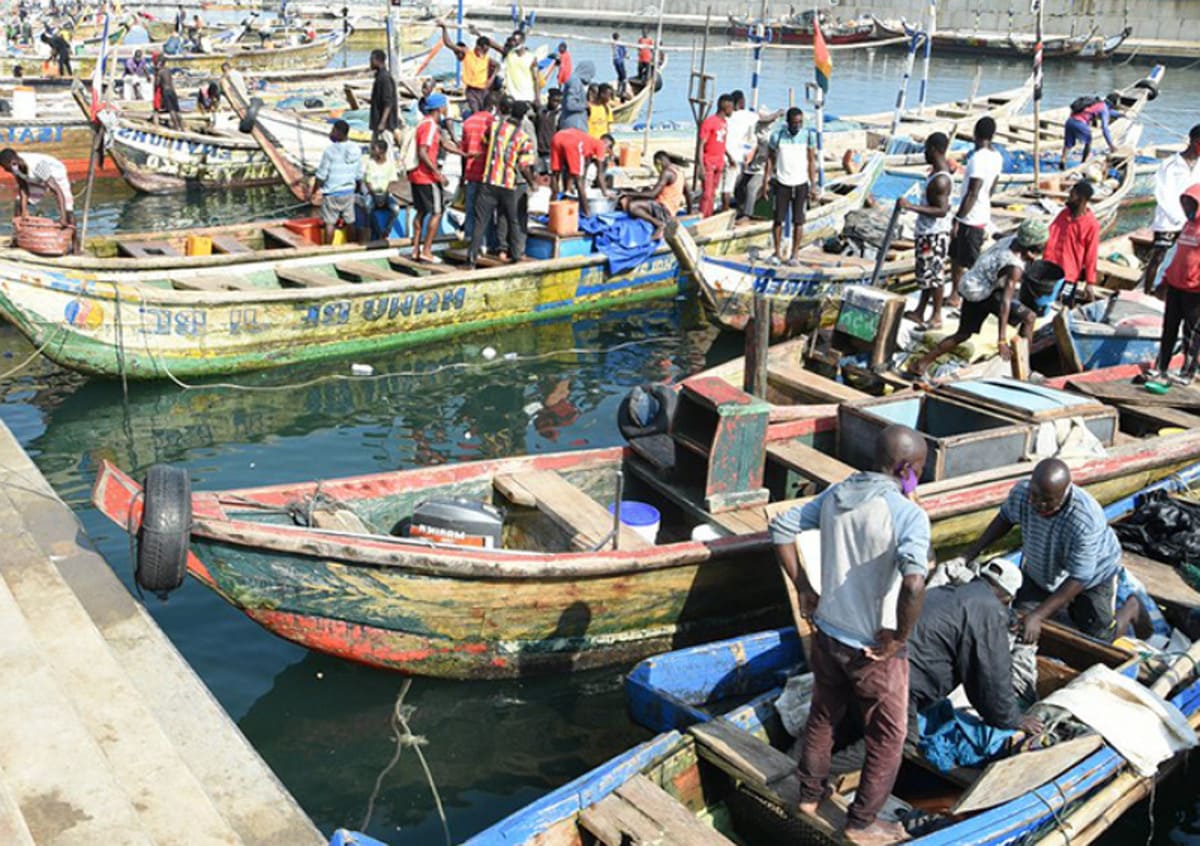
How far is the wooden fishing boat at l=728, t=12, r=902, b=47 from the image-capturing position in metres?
56.0

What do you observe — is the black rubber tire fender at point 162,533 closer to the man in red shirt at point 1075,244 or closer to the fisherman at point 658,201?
the man in red shirt at point 1075,244

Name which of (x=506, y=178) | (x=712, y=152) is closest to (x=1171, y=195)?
(x=712, y=152)

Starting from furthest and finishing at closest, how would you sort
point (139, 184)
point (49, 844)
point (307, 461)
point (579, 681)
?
1. point (139, 184)
2. point (307, 461)
3. point (579, 681)
4. point (49, 844)

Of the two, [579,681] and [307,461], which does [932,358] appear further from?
[307,461]

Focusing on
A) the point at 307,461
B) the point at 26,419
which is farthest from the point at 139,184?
the point at 307,461

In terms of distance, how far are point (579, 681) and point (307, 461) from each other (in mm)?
4338

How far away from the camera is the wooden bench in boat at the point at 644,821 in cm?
479

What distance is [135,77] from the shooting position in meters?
27.8

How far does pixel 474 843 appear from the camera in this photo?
15.2 feet

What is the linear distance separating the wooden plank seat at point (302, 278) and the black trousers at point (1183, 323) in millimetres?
8094

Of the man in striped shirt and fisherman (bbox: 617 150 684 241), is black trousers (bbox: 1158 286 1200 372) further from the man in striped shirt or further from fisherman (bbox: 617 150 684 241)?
fisherman (bbox: 617 150 684 241)

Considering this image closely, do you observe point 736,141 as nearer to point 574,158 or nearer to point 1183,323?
point 574,158

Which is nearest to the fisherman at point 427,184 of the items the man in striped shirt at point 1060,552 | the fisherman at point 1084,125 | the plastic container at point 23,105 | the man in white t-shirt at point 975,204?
the man in white t-shirt at point 975,204

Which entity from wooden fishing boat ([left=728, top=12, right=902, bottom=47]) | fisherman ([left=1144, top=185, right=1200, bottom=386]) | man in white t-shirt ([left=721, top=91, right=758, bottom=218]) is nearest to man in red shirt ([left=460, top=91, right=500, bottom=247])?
man in white t-shirt ([left=721, top=91, right=758, bottom=218])
